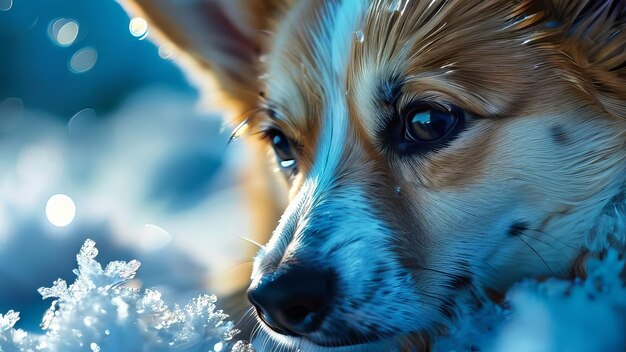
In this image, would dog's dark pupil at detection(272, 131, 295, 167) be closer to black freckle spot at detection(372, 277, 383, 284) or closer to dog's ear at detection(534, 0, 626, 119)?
black freckle spot at detection(372, 277, 383, 284)

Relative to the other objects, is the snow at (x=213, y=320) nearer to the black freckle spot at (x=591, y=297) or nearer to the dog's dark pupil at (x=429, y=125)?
the black freckle spot at (x=591, y=297)

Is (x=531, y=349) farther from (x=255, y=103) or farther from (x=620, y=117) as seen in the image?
(x=255, y=103)

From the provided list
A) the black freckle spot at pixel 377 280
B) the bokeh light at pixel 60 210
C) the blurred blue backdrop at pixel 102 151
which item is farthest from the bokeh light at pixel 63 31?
the black freckle spot at pixel 377 280

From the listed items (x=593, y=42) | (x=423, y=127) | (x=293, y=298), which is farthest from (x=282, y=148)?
(x=593, y=42)

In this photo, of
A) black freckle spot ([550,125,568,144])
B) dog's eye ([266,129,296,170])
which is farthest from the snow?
dog's eye ([266,129,296,170])

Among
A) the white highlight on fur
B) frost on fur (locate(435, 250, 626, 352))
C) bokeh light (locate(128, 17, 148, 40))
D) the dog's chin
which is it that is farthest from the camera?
bokeh light (locate(128, 17, 148, 40))

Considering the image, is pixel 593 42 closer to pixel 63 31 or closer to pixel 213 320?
pixel 213 320

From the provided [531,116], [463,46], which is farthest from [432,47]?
[531,116]
